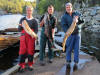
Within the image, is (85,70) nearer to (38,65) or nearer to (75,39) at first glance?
(75,39)

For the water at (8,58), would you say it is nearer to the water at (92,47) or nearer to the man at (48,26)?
the man at (48,26)

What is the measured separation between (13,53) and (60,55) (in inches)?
153

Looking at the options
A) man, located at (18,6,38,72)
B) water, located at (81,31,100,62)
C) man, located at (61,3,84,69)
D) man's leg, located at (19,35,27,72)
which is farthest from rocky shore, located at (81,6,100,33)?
man's leg, located at (19,35,27,72)

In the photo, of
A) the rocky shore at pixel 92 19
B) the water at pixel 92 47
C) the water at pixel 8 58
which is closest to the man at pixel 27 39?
the water at pixel 8 58

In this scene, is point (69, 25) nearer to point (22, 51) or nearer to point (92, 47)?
point (22, 51)

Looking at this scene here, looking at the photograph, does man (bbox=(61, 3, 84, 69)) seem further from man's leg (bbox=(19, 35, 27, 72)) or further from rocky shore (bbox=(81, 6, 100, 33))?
rocky shore (bbox=(81, 6, 100, 33))

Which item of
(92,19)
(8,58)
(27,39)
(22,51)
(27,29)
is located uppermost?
(92,19)

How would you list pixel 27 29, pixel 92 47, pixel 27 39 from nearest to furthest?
1. pixel 27 29
2. pixel 27 39
3. pixel 92 47

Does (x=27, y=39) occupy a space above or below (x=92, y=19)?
below

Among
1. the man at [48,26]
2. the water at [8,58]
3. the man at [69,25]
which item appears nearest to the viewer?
the man at [69,25]

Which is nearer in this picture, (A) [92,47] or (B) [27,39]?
(B) [27,39]

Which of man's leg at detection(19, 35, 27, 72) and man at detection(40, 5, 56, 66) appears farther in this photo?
man at detection(40, 5, 56, 66)

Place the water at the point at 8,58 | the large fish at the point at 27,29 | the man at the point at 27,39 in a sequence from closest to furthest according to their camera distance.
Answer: the large fish at the point at 27,29
the man at the point at 27,39
the water at the point at 8,58

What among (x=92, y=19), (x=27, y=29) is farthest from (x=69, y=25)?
(x=92, y=19)
